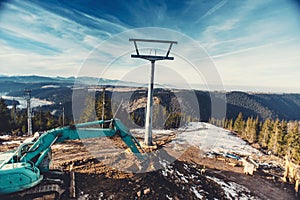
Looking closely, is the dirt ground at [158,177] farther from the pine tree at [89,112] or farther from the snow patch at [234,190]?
the pine tree at [89,112]

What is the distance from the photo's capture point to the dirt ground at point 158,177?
29.1 feet

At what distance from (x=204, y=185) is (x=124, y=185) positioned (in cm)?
454

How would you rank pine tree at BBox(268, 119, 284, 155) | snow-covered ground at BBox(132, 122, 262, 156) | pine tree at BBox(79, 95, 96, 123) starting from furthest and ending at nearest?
pine tree at BBox(79, 95, 96, 123), pine tree at BBox(268, 119, 284, 155), snow-covered ground at BBox(132, 122, 262, 156)

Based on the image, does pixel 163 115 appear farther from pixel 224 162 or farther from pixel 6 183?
pixel 6 183

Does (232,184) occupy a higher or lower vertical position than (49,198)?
lower

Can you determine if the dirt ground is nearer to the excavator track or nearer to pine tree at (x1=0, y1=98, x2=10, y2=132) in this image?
the excavator track

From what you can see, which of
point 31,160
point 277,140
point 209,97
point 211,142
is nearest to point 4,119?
point 31,160

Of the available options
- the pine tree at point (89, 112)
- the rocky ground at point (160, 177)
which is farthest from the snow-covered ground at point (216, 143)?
the pine tree at point (89, 112)

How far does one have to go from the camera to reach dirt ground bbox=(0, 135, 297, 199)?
8.88 meters

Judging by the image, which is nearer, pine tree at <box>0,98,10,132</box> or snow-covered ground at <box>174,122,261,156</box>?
snow-covered ground at <box>174,122,261,156</box>

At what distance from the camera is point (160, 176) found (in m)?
10.5

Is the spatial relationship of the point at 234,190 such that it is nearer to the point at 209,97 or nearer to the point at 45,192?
Answer: the point at 45,192

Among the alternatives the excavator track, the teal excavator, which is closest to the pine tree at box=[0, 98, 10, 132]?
the teal excavator

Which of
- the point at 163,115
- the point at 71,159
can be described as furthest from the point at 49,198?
the point at 163,115
